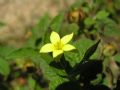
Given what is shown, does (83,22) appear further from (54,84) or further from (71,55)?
(54,84)

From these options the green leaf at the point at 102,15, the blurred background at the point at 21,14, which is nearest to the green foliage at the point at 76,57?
the green leaf at the point at 102,15

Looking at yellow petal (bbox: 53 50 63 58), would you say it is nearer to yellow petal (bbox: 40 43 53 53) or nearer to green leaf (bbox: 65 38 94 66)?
yellow petal (bbox: 40 43 53 53)

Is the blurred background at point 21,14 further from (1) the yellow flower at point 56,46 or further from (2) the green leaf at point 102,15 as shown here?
(1) the yellow flower at point 56,46

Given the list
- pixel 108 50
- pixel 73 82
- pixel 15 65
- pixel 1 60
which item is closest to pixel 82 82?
pixel 73 82

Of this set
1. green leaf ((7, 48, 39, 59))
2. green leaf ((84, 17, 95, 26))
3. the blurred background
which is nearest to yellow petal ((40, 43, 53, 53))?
green leaf ((7, 48, 39, 59))

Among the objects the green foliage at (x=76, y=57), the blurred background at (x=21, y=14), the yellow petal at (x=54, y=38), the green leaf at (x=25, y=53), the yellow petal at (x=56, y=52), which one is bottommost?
the blurred background at (x=21, y=14)

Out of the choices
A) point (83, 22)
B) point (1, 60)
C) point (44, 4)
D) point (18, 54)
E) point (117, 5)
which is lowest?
point (44, 4)

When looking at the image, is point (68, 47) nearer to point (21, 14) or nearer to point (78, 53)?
point (78, 53)

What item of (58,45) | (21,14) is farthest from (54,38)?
(21,14)
